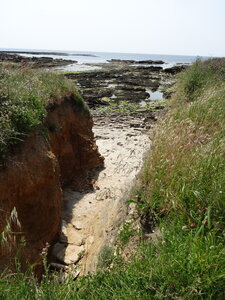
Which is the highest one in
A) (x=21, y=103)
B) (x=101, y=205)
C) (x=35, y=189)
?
(x=21, y=103)

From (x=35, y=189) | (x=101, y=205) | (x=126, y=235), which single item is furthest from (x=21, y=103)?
(x=126, y=235)

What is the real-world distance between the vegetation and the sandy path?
102 centimetres

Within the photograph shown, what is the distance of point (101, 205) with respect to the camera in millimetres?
7141

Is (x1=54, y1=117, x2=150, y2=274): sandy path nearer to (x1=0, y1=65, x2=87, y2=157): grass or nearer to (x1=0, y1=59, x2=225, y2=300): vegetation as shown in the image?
(x1=0, y1=59, x2=225, y2=300): vegetation

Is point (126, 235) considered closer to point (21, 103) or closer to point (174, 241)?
point (174, 241)

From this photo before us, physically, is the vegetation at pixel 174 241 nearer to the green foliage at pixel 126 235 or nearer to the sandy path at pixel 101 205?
the green foliage at pixel 126 235

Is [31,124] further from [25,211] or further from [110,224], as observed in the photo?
[110,224]

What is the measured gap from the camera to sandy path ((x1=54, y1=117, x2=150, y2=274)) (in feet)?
16.3

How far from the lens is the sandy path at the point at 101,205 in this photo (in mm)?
4963

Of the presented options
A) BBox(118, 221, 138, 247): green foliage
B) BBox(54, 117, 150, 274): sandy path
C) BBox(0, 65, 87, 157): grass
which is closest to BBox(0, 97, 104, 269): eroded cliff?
BBox(0, 65, 87, 157): grass

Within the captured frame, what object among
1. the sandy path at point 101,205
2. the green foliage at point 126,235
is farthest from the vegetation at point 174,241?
the sandy path at point 101,205

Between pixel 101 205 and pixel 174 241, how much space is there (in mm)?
4744

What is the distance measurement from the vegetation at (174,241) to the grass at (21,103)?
2.32 meters

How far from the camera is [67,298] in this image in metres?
2.34
